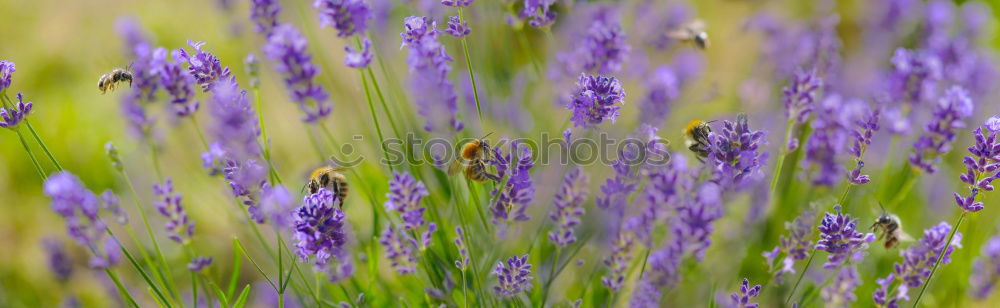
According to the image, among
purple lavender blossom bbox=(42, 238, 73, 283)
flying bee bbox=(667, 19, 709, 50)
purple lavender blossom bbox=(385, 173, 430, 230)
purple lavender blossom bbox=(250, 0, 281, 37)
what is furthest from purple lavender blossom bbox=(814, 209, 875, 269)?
purple lavender blossom bbox=(42, 238, 73, 283)

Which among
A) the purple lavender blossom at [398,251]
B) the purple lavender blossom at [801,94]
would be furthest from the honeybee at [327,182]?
the purple lavender blossom at [801,94]

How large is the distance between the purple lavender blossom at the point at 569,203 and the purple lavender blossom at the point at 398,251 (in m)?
0.33

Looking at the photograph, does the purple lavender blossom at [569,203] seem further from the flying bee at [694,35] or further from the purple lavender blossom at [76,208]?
the flying bee at [694,35]

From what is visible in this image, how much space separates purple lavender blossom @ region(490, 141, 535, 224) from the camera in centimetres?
151

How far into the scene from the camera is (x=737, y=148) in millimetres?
1438

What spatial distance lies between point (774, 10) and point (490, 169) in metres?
3.25

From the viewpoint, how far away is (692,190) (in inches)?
71.5

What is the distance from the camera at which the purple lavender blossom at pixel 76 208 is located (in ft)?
4.31

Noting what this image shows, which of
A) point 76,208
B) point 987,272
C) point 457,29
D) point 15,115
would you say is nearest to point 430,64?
point 457,29

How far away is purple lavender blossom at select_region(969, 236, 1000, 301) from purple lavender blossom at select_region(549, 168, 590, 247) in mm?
1167

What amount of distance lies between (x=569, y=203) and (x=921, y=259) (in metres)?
0.78

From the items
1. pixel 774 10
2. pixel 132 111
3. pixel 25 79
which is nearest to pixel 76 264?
pixel 132 111

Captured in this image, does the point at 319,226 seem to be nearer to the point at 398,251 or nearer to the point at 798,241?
the point at 398,251

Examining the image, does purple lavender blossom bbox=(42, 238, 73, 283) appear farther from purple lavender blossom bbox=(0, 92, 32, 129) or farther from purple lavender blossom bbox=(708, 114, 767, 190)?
purple lavender blossom bbox=(708, 114, 767, 190)
